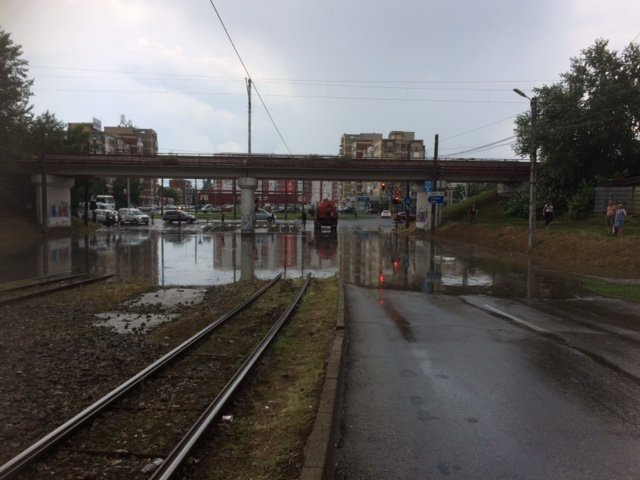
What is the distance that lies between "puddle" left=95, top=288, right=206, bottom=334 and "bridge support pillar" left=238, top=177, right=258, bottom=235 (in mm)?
28591

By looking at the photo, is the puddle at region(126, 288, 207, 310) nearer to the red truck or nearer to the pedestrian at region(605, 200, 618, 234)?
the pedestrian at region(605, 200, 618, 234)

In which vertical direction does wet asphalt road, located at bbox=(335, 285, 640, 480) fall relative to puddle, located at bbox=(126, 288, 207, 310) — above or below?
above

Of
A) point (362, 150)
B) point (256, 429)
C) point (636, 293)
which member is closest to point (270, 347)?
point (256, 429)

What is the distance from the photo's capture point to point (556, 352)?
7.79 m

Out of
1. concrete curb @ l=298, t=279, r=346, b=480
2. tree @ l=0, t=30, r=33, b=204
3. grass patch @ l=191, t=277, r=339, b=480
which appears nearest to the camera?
concrete curb @ l=298, t=279, r=346, b=480

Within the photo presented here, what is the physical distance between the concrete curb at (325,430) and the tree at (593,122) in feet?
110

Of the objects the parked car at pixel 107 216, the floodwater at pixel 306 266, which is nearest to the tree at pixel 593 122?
the floodwater at pixel 306 266

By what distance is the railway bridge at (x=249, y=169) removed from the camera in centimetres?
4319

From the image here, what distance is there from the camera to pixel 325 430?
4.38 meters

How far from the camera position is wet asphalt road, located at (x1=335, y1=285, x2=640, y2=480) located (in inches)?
165

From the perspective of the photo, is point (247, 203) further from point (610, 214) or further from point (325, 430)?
point (325, 430)

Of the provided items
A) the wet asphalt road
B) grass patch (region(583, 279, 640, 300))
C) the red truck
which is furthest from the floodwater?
the red truck

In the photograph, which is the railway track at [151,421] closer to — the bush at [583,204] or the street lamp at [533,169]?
the street lamp at [533,169]

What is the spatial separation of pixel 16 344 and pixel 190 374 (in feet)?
10.6
